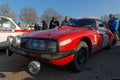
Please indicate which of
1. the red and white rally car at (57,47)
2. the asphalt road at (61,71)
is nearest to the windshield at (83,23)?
the red and white rally car at (57,47)

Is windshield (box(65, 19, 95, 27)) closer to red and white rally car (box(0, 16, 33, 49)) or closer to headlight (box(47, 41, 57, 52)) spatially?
headlight (box(47, 41, 57, 52))

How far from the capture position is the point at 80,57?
505 cm

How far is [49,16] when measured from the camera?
46.7 metres

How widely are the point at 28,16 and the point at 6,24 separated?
4062 cm

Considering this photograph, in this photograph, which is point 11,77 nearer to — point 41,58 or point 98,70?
point 41,58

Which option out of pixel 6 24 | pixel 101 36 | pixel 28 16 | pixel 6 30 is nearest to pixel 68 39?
pixel 101 36

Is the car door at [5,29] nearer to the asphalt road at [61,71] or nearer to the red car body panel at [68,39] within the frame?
the asphalt road at [61,71]

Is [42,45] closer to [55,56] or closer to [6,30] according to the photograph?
[55,56]

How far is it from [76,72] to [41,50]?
1156 millimetres

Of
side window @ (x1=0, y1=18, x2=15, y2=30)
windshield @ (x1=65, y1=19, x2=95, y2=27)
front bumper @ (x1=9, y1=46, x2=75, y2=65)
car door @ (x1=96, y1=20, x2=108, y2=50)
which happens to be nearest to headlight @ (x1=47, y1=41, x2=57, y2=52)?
front bumper @ (x1=9, y1=46, x2=75, y2=65)

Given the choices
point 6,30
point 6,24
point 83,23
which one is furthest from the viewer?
point 6,24

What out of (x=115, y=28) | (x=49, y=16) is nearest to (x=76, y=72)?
(x=115, y=28)

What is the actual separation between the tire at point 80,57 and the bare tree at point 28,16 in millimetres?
41875

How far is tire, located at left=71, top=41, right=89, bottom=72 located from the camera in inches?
185
